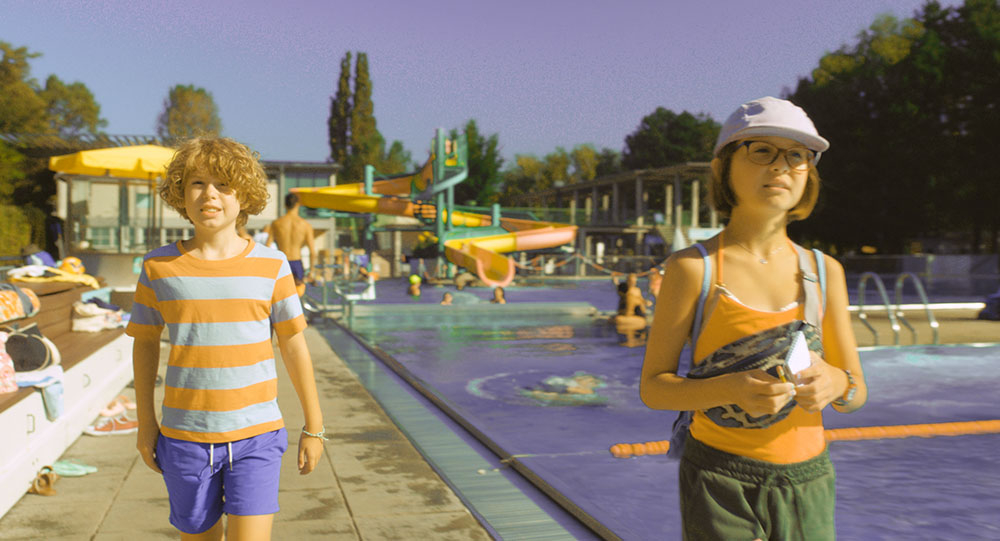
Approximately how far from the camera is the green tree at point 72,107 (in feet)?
221

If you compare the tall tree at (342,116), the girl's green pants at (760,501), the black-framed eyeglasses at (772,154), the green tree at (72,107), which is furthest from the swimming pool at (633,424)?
the tall tree at (342,116)

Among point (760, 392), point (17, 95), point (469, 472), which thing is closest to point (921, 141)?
point (469, 472)

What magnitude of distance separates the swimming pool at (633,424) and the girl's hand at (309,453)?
1.90 meters

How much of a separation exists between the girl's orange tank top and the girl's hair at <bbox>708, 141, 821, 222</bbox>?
6.6 inches

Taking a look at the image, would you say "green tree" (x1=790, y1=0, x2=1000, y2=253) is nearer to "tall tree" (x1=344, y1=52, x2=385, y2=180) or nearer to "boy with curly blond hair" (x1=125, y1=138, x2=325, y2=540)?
"boy with curly blond hair" (x1=125, y1=138, x2=325, y2=540)

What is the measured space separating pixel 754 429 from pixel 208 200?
163cm

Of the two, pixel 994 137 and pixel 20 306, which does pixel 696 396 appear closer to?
pixel 20 306

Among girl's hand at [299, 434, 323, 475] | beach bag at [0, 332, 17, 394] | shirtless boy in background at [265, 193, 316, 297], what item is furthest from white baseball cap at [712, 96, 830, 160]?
shirtless boy in background at [265, 193, 316, 297]

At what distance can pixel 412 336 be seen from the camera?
1381 centimetres

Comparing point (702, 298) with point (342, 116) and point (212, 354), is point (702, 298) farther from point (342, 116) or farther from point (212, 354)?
point (342, 116)

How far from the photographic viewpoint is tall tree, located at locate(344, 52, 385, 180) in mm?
80562

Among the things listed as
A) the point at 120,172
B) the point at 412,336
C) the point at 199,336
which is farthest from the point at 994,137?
the point at 199,336

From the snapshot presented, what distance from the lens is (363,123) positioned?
81.9 m

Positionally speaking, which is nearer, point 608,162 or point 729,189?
point 729,189
